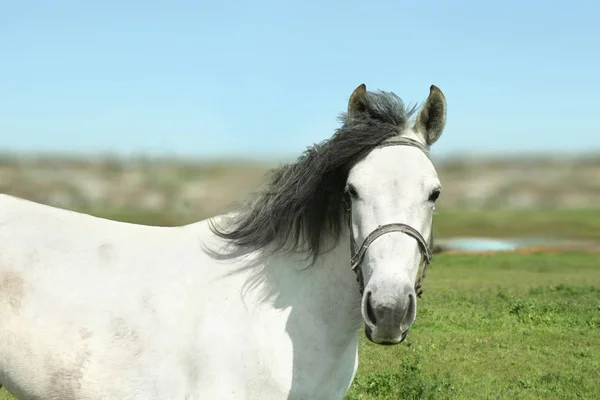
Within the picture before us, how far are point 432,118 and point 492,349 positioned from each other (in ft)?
21.5

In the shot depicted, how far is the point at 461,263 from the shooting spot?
2133cm

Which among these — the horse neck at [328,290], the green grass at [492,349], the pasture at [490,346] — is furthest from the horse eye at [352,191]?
the green grass at [492,349]

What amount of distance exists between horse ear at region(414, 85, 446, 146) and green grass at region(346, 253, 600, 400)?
3689mm

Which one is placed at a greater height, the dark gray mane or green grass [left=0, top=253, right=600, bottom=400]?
the dark gray mane

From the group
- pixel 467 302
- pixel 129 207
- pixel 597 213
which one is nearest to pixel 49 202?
pixel 129 207

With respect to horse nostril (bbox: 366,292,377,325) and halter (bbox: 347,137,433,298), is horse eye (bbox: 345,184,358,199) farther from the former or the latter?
horse nostril (bbox: 366,292,377,325)

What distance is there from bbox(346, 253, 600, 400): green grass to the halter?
3.54m

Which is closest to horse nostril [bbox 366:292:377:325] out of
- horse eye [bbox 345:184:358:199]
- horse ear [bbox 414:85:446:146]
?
horse eye [bbox 345:184:358:199]

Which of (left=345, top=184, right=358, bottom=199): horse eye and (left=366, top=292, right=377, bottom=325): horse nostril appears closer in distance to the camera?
(left=366, top=292, right=377, bottom=325): horse nostril

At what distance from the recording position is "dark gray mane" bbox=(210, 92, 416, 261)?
10.5 ft

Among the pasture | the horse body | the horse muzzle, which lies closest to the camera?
the horse muzzle

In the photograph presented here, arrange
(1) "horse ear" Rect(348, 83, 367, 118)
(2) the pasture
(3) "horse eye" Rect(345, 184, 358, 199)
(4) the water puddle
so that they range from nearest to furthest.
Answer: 1. (3) "horse eye" Rect(345, 184, 358, 199)
2. (1) "horse ear" Rect(348, 83, 367, 118)
3. (2) the pasture
4. (4) the water puddle

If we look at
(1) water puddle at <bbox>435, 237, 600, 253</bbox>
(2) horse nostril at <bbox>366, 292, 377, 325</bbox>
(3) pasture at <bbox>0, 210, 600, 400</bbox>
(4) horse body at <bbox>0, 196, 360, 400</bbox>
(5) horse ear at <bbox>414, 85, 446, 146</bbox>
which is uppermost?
(5) horse ear at <bbox>414, 85, 446, 146</bbox>

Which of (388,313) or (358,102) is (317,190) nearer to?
(358,102)
